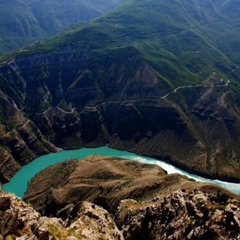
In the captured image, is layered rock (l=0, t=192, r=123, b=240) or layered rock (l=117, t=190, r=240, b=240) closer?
layered rock (l=0, t=192, r=123, b=240)

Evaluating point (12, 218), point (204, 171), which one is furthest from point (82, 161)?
point (12, 218)

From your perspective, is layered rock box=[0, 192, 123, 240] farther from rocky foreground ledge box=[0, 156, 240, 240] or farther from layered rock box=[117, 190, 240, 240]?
layered rock box=[117, 190, 240, 240]

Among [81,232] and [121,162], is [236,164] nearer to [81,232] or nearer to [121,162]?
[121,162]

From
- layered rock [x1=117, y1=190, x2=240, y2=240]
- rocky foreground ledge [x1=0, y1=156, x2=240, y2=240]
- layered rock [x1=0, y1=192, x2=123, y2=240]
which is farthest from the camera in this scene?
layered rock [x1=117, y1=190, x2=240, y2=240]

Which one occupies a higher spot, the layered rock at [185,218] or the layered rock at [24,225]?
the layered rock at [24,225]

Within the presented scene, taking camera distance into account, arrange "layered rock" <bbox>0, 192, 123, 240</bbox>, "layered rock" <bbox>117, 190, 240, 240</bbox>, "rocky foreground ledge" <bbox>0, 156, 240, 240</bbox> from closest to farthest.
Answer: "layered rock" <bbox>0, 192, 123, 240</bbox>, "rocky foreground ledge" <bbox>0, 156, 240, 240</bbox>, "layered rock" <bbox>117, 190, 240, 240</bbox>

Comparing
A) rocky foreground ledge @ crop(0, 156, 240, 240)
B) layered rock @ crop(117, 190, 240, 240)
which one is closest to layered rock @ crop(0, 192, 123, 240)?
rocky foreground ledge @ crop(0, 156, 240, 240)

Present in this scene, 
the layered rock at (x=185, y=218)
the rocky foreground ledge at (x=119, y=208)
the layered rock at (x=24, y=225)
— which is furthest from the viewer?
the layered rock at (x=185, y=218)

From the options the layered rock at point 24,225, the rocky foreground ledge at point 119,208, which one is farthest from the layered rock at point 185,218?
the layered rock at point 24,225

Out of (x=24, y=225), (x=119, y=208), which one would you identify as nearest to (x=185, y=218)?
(x=119, y=208)

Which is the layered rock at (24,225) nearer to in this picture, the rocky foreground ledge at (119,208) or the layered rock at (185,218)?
the rocky foreground ledge at (119,208)
